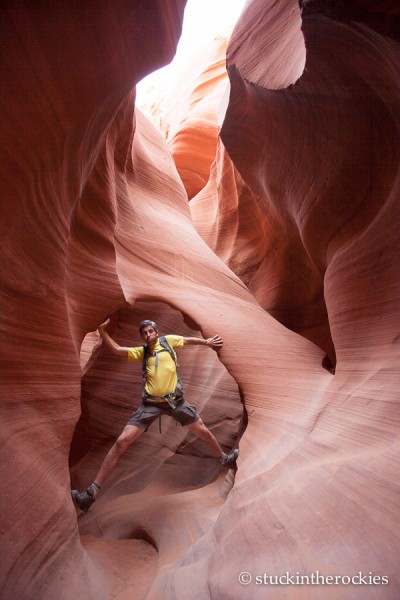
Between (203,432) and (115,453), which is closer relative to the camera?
(115,453)

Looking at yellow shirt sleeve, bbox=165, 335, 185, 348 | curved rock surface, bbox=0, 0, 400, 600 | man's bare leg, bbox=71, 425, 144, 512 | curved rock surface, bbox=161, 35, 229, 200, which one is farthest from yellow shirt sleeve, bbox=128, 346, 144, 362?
curved rock surface, bbox=161, 35, 229, 200

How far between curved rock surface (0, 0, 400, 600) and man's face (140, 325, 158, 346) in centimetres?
35

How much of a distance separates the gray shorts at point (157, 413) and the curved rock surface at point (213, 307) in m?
0.48

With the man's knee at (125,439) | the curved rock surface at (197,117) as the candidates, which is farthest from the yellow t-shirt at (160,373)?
the curved rock surface at (197,117)

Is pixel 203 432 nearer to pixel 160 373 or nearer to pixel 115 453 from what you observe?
pixel 160 373

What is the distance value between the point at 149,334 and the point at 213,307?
0.73 metres

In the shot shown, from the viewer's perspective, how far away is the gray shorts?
3.28 metres

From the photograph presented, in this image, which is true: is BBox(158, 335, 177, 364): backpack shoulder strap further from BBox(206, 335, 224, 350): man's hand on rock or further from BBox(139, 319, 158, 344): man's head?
BBox(206, 335, 224, 350): man's hand on rock

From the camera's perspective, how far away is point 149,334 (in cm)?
339

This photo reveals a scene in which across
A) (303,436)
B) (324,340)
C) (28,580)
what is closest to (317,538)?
(303,436)

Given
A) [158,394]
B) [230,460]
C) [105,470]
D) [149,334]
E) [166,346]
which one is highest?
[149,334]

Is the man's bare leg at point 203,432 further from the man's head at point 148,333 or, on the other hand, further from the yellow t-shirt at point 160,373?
the man's head at point 148,333

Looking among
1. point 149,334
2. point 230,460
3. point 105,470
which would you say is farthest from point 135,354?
point 230,460

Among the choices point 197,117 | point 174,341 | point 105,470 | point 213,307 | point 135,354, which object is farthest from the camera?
point 197,117
